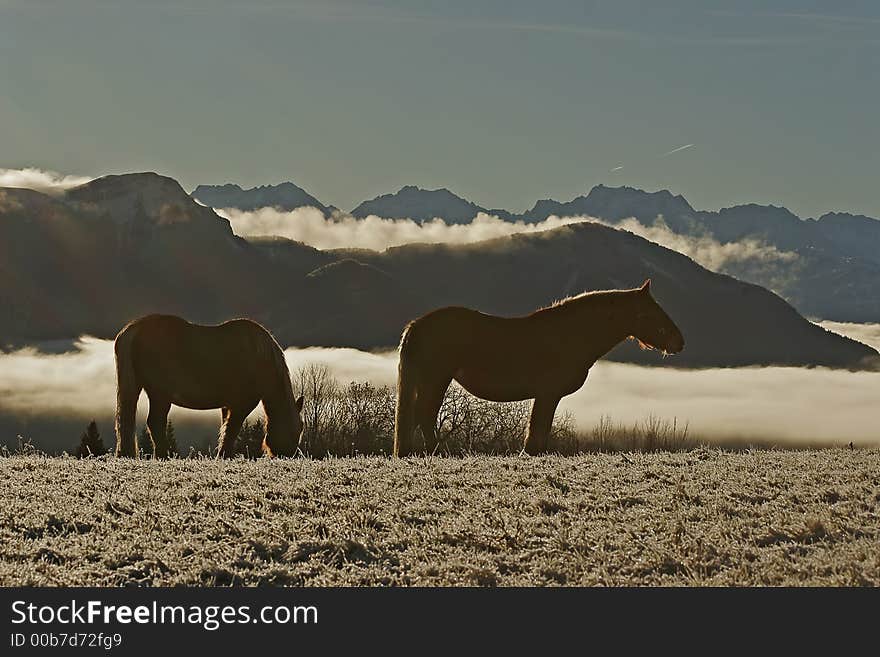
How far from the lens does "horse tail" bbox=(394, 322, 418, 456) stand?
20922 mm

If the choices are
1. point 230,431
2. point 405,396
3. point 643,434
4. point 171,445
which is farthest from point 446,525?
point 171,445

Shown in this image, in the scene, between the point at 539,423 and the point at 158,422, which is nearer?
the point at 539,423

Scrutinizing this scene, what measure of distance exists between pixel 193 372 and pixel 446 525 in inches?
410

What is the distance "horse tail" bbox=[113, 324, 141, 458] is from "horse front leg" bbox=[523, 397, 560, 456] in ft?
24.2

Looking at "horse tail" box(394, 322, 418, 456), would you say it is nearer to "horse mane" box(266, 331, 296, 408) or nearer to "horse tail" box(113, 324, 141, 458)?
"horse mane" box(266, 331, 296, 408)

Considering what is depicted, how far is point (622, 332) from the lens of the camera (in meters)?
21.5

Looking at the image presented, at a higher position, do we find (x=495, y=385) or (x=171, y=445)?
(x=495, y=385)

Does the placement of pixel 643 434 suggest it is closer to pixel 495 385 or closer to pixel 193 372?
pixel 495 385

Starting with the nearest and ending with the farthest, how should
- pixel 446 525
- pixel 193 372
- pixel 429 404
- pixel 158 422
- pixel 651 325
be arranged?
pixel 446 525
pixel 429 404
pixel 651 325
pixel 193 372
pixel 158 422

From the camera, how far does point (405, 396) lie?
21016 mm

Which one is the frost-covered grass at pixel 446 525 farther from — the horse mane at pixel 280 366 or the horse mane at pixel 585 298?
the horse mane at pixel 280 366

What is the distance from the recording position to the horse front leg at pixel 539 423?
20922mm

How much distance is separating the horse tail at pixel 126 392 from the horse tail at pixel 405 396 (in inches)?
198

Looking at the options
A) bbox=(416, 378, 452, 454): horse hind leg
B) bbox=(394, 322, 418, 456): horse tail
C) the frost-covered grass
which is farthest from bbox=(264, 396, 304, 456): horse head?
the frost-covered grass
